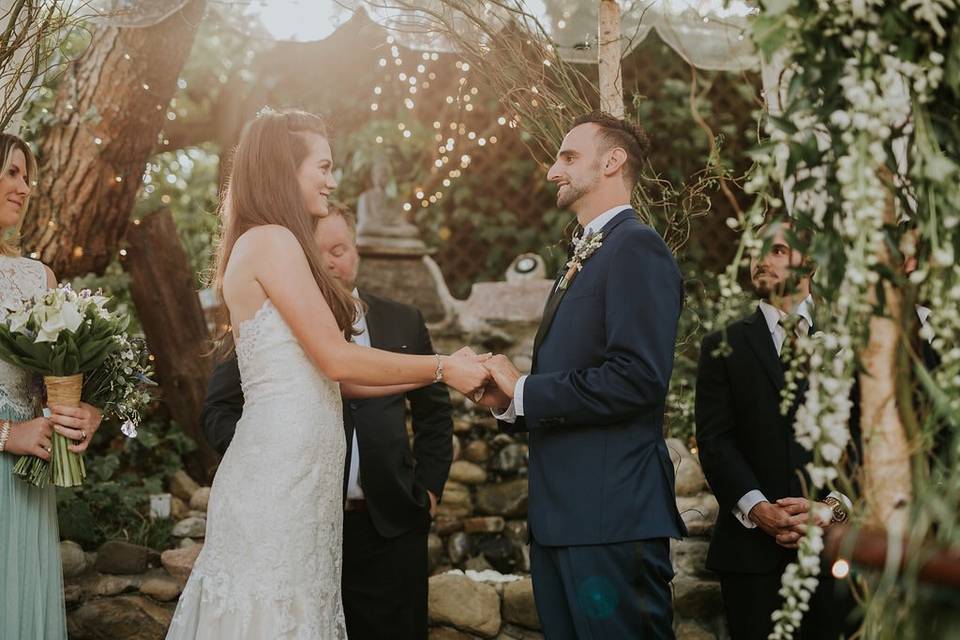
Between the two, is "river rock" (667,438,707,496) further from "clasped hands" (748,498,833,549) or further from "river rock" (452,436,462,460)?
"clasped hands" (748,498,833,549)

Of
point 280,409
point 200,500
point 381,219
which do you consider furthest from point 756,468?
point 381,219

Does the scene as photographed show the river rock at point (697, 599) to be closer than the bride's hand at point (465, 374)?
No

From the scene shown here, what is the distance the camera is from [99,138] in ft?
15.7

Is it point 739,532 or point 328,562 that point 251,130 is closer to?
point 328,562

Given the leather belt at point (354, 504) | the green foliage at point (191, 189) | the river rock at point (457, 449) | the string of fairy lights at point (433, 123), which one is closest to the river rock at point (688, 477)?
the river rock at point (457, 449)

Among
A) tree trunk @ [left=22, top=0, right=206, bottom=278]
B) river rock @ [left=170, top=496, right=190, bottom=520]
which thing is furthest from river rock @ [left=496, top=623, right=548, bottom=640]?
tree trunk @ [left=22, top=0, right=206, bottom=278]

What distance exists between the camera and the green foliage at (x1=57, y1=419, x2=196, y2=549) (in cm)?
449

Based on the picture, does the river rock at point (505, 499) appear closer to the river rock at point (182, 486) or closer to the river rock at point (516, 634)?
the river rock at point (516, 634)

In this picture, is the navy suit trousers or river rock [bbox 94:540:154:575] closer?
the navy suit trousers

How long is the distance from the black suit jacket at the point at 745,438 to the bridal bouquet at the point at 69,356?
6.18 ft

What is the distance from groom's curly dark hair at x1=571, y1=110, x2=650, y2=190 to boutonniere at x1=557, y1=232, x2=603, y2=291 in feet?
0.90

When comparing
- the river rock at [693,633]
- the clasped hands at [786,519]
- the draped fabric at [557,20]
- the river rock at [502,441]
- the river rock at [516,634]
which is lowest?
the river rock at [693,633]

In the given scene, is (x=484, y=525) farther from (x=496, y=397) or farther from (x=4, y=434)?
(x=4, y=434)

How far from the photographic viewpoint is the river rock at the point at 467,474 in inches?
208
